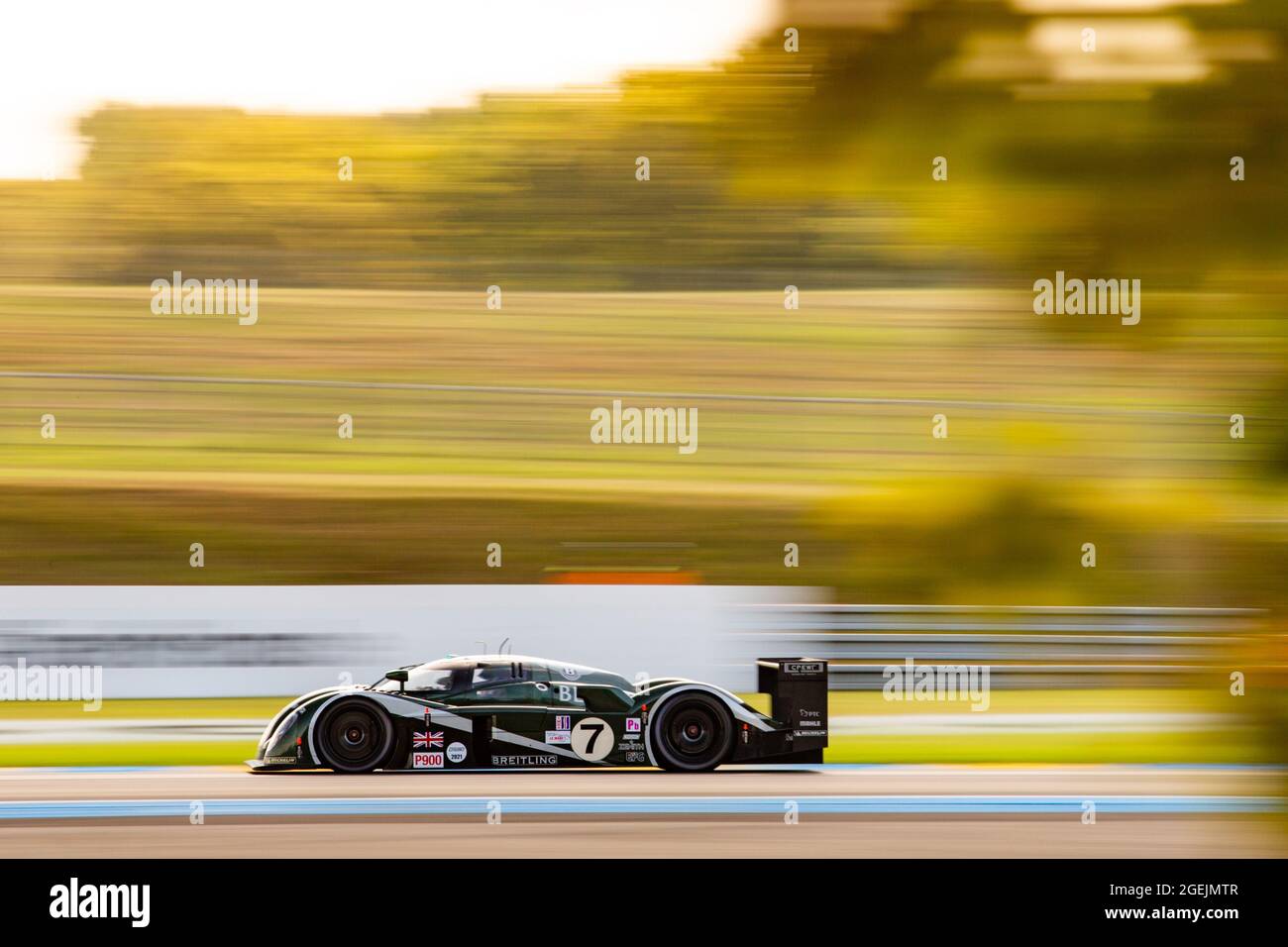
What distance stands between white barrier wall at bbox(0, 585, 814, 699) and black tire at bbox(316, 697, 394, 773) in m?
0.33

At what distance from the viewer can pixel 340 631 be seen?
469 centimetres

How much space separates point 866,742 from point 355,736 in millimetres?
2100

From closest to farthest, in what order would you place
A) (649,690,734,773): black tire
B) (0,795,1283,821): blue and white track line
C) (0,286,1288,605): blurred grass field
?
(0,795,1283,821): blue and white track line < (649,690,734,773): black tire < (0,286,1288,605): blurred grass field

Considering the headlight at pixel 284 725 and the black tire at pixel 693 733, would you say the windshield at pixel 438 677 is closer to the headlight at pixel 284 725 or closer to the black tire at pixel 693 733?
the headlight at pixel 284 725

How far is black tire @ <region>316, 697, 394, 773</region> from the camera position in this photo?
165 inches

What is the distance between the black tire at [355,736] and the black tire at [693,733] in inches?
41.4

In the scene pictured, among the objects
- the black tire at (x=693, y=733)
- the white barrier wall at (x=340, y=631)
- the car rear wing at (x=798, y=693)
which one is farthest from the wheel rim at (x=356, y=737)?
the car rear wing at (x=798, y=693)

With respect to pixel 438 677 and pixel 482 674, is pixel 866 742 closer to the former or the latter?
pixel 482 674

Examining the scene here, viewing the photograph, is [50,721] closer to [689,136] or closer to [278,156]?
[278,156]

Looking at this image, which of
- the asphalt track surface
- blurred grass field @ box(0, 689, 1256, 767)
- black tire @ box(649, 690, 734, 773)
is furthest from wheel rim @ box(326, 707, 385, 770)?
black tire @ box(649, 690, 734, 773)

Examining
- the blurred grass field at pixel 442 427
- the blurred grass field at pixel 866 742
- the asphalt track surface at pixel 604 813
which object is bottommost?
the asphalt track surface at pixel 604 813

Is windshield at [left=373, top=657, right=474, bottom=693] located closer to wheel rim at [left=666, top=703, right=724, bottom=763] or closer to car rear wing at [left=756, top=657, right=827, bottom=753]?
wheel rim at [left=666, top=703, right=724, bottom=763]

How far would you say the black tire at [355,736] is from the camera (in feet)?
13.7

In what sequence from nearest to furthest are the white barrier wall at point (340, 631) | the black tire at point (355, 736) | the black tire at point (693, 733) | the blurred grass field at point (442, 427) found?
the black tire at point (355, 736)
the black tire at point (693, 733)
the white barrier wall at point (340, 631)
the blurred grass field at point (442, 427)
